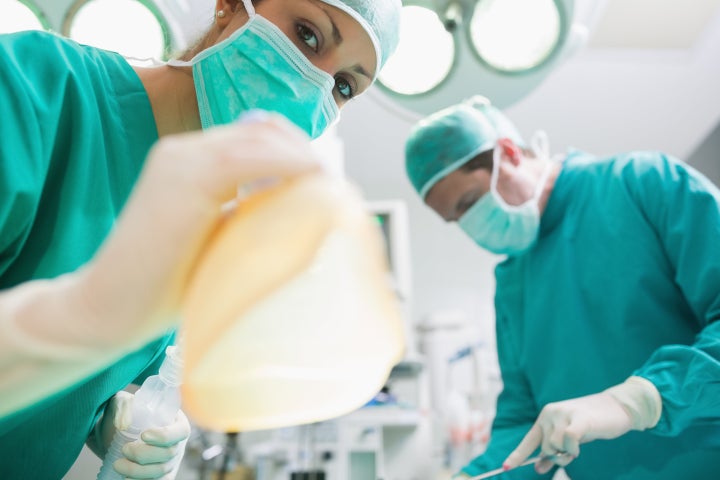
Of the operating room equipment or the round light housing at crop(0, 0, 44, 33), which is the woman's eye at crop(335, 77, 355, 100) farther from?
the round light housing at crop(0, 0, 44, 33)

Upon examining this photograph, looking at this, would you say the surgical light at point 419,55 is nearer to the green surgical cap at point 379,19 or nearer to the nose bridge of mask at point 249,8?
the green surgical cap at point 379,19

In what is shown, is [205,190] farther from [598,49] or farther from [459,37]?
[598,49]

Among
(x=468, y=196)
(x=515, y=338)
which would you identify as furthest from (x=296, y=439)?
(x=468, y=196)

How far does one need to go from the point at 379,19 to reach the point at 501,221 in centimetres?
87

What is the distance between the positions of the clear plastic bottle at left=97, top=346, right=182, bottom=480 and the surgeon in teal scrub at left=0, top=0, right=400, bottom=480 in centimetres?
3

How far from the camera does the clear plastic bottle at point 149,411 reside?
2.81ft

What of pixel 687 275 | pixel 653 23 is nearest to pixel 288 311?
pixel 687 275

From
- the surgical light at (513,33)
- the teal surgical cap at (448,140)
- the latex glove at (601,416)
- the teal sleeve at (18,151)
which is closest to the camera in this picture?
the teal sleeve at (18,151)

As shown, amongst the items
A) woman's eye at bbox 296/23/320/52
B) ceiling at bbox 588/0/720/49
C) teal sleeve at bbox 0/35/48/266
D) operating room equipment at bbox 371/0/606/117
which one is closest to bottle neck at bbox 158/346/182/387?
teal sleeve at bbox 0/35/48/266

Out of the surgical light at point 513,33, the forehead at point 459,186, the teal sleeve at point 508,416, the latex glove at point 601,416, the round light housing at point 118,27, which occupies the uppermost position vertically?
→ the surgical light at point 513,33

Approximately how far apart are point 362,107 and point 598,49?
1445 millimetres

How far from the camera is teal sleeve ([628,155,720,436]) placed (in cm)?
111

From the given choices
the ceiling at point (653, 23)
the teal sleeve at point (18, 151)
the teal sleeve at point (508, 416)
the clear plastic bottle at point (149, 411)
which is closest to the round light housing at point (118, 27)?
the teal sleeve at point (18, 151)

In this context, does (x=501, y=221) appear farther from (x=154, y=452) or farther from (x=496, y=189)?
(x=154, y=452)
